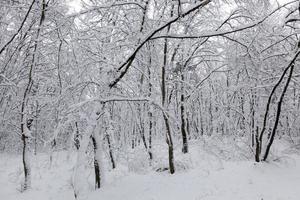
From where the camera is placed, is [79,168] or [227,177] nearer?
[79,168]

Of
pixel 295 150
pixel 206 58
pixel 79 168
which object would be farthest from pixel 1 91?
pixel 295 150

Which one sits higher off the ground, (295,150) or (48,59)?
(48,59)

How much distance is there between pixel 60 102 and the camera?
917 cm

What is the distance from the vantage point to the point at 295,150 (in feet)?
41.8

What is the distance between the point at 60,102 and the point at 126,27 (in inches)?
137

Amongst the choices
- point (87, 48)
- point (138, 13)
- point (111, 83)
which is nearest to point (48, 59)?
point (87, 48)

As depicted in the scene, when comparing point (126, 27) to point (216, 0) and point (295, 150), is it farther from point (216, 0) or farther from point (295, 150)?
Result: point (295, 150)

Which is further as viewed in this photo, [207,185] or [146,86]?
[146,86]

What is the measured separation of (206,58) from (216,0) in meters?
8.44

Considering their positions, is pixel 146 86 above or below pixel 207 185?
above

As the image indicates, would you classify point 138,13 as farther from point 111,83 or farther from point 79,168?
point 79,168

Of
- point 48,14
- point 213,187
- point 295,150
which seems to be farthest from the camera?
point 295,150

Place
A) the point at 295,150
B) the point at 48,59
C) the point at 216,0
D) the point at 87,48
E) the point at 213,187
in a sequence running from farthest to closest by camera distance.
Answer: the point at 48,59 → the point at 295,150 → the point at 87,48 → the point at 213,187 → the point at 216,0

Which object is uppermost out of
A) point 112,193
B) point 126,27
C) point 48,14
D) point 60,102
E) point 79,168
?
point 48,14
